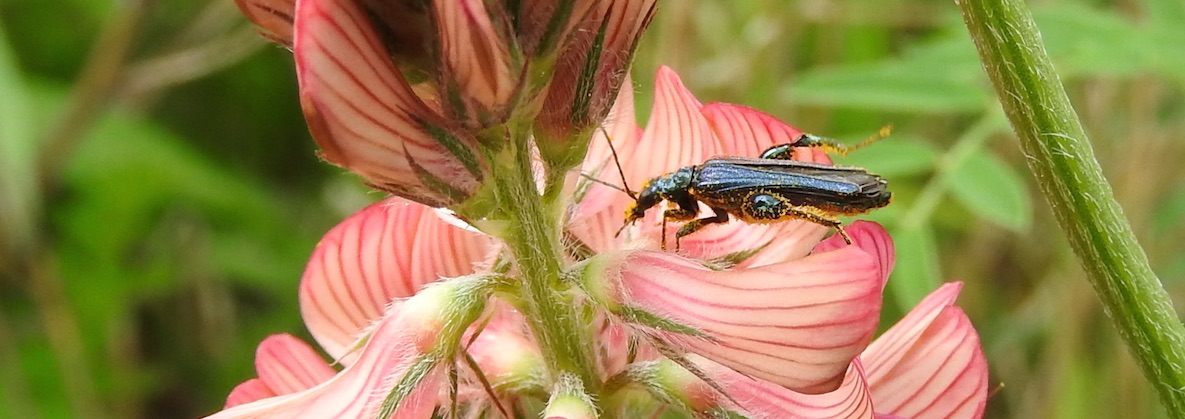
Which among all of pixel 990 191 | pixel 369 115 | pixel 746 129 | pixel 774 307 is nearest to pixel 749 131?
pixel 746 129

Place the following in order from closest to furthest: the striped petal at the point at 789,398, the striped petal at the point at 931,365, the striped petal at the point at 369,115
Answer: the striped petal at the point at 369,115 < the striped petal at the point at 789,398 < the striped petal at the point at 931,365

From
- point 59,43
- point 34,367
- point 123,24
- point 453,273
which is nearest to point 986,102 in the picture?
point 453,273

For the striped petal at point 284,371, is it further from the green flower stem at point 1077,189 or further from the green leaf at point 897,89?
the green leaf at point 897,89

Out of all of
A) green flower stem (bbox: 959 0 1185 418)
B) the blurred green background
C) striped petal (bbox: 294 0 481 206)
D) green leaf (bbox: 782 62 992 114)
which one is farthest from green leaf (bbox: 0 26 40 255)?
green flower stem (bbox: 959 0 1185 418)

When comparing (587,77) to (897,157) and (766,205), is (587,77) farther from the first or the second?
(897,157)

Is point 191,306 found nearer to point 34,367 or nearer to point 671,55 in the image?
point 34,367

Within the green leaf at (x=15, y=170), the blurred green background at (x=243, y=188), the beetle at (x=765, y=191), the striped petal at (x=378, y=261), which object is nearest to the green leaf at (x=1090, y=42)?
the blurred green background at (x=243, y=188)

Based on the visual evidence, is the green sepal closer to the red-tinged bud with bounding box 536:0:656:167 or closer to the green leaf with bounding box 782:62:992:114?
the red-tinged bud with bounding box 536:0:656:167

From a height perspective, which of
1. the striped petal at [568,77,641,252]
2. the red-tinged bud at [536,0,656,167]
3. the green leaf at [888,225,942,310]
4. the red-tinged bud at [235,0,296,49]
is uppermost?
the red-tinged bud at [235,0,296,49]
